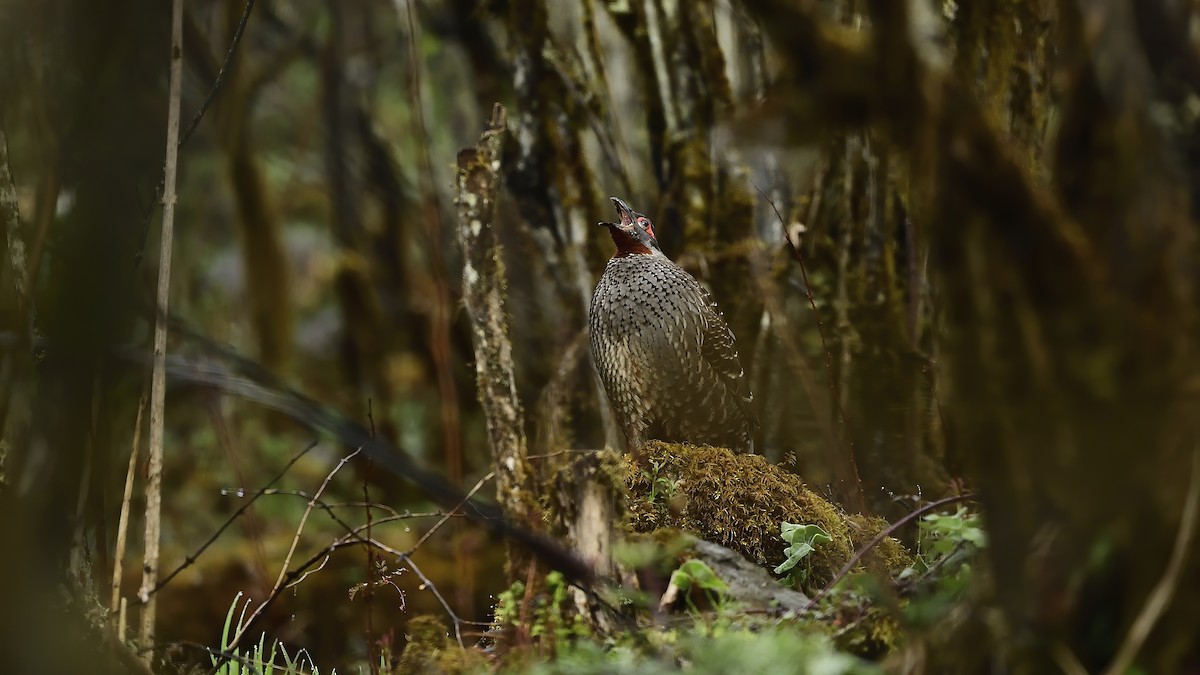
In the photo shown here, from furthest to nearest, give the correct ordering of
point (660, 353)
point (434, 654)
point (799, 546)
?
point (660, 353) → point (799, 546) → point (434, 654)

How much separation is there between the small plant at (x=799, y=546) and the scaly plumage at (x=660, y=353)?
46.8 inches

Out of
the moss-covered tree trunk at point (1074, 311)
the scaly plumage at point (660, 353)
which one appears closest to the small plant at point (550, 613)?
the moss-covered tree trunk at point (1074, 311)

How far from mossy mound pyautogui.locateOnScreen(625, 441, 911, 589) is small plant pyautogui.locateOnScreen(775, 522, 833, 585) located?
226mm

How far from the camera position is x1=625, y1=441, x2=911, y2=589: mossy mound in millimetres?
3893

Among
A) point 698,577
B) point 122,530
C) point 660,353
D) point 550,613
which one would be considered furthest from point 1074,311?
point 660,353

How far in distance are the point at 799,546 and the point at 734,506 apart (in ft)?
1.72

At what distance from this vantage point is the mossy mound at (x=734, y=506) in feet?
12.8

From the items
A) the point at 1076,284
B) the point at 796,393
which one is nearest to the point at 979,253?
the point at 1076,284

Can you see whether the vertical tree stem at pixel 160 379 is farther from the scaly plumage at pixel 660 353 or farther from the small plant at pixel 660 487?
the scaly plumage at pixel 660 353

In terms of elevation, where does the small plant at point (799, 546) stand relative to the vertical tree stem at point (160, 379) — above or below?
below

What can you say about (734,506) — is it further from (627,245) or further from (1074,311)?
(1074,311)

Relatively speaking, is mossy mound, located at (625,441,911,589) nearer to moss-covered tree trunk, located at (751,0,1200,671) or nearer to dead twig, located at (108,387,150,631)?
dead twig, located at (108,387,150,631)

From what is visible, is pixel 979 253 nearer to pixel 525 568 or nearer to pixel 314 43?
pixel 525 568

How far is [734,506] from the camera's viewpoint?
3.96 m
